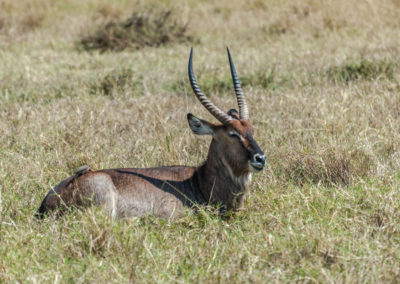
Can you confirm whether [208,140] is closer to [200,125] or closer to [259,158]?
[200,125]

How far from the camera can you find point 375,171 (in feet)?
15.8

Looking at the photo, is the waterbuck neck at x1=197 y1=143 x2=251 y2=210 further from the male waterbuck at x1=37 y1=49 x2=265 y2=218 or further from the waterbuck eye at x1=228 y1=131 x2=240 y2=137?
the waterbuck eye at x1=228 y1=131 x2=240 y2=137

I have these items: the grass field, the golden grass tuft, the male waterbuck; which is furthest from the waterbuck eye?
the golden grass tuft

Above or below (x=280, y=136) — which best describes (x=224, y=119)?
above

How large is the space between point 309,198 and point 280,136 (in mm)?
1549

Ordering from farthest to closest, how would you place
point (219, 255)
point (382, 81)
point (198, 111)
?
point (382, 81) → point (198, 111) → point (219, 255)

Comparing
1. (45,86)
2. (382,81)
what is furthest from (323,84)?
(45,86)

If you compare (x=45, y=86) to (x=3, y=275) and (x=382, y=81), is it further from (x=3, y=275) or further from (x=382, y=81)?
(x=3, y=275)

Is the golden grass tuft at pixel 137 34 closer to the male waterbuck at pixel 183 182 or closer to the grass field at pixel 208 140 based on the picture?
the grass field at pixel 208 140

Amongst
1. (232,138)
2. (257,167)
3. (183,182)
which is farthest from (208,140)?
(257,167)

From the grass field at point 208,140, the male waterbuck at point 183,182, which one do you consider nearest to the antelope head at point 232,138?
the male waterbuck at point 183,182

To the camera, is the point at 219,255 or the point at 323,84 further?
Result: the point at 323,84

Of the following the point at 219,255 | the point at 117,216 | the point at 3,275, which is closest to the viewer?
the point at 3,275

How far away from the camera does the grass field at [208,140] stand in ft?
11.6
